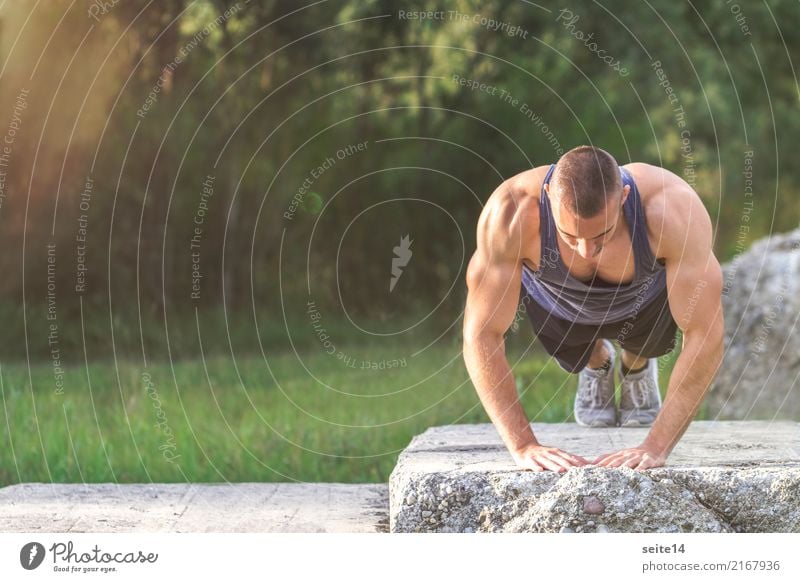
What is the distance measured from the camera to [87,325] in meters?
6.80

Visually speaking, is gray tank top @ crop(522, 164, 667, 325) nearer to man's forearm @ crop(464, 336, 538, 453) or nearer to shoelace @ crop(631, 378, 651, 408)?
man's forearm @ crop(464, 336, 538, 453)

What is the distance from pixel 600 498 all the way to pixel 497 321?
66 cm

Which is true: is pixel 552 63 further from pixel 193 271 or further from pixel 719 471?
pixel 719 471

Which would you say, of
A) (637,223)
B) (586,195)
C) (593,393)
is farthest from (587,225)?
(593,393)

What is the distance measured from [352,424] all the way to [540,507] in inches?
85.4

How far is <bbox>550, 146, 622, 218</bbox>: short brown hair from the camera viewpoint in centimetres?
329

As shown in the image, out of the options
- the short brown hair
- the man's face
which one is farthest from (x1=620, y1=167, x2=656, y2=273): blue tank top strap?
the short brown hair

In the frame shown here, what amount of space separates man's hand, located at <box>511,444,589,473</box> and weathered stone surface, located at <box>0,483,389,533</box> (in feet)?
1.84

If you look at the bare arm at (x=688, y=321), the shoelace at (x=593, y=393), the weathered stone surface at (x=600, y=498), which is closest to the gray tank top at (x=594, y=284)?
the bare arm at (x=688, y=321)

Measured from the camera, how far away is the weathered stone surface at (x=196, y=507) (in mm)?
3828

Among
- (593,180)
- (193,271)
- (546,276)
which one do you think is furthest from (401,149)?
(593,180)

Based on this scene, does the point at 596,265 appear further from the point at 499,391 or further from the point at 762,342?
the point at 762,342

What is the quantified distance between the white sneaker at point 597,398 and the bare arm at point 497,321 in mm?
1167

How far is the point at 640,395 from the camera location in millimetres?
4863
